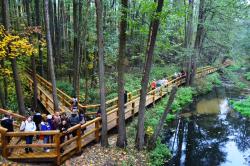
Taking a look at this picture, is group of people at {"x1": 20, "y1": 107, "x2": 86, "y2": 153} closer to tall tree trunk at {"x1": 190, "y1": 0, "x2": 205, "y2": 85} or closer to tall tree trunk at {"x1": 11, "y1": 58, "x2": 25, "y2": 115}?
tall tree trunk at {"x1": 11, "y1": 58, "x2": 25, "y2": 115}

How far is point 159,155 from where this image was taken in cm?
1295

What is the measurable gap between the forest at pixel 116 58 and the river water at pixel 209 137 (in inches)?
12.2

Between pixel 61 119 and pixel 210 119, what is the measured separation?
13475 mm

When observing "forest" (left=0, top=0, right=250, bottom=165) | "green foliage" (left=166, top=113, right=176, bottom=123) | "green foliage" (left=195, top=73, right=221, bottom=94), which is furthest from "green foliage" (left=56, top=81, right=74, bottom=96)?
"green foliage" (left=195, top=73, right=221, bottom=94)

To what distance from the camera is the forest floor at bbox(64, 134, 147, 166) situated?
1066 centimetres

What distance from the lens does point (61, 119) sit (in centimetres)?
1084

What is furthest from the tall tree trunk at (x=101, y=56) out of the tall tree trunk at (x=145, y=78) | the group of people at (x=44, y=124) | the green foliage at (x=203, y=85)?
the green foliage at (x=203, y=85)

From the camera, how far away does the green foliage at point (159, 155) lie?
1224 centimetres

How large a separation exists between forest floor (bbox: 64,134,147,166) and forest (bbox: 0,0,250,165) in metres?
0.08

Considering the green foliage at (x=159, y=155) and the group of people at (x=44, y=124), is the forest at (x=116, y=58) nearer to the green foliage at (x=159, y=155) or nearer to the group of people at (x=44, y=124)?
the green foliage at (x=159, y=155)

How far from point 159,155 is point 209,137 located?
18.4 ft

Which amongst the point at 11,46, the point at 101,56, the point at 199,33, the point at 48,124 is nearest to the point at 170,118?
the point at 101,56

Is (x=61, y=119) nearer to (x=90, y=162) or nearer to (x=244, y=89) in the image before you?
(x=90, y=162)

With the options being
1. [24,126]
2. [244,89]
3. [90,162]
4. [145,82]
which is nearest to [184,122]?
[145,82]
